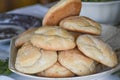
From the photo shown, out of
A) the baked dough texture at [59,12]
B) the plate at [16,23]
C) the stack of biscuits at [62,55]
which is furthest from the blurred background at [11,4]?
the stack of biscuits at [62,55]

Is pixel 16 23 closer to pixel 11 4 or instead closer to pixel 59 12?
pixel 59 12

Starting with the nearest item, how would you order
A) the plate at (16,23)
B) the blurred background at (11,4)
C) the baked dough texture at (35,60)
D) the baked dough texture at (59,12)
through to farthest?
the baked dough texture at (35,60) → the baked dough texture at (59,12) → the plate at (16,23) → the blurred background at (11,4)

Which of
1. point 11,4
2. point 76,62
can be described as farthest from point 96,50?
point 11,4

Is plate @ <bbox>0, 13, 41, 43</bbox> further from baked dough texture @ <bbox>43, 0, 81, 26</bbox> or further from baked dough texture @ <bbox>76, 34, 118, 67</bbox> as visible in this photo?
baked dough texture @ <bbox>76, 34, 118, 67</bbox>

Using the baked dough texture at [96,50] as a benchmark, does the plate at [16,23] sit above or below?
below

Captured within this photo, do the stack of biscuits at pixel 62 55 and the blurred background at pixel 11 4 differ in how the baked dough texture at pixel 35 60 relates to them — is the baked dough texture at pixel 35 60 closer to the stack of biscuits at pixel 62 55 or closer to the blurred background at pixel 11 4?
the stack of biscuits at pixel 62 55

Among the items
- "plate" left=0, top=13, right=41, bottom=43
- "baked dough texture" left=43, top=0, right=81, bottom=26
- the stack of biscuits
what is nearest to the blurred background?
"plate" left=0, top=13, right=41, bottom=43
